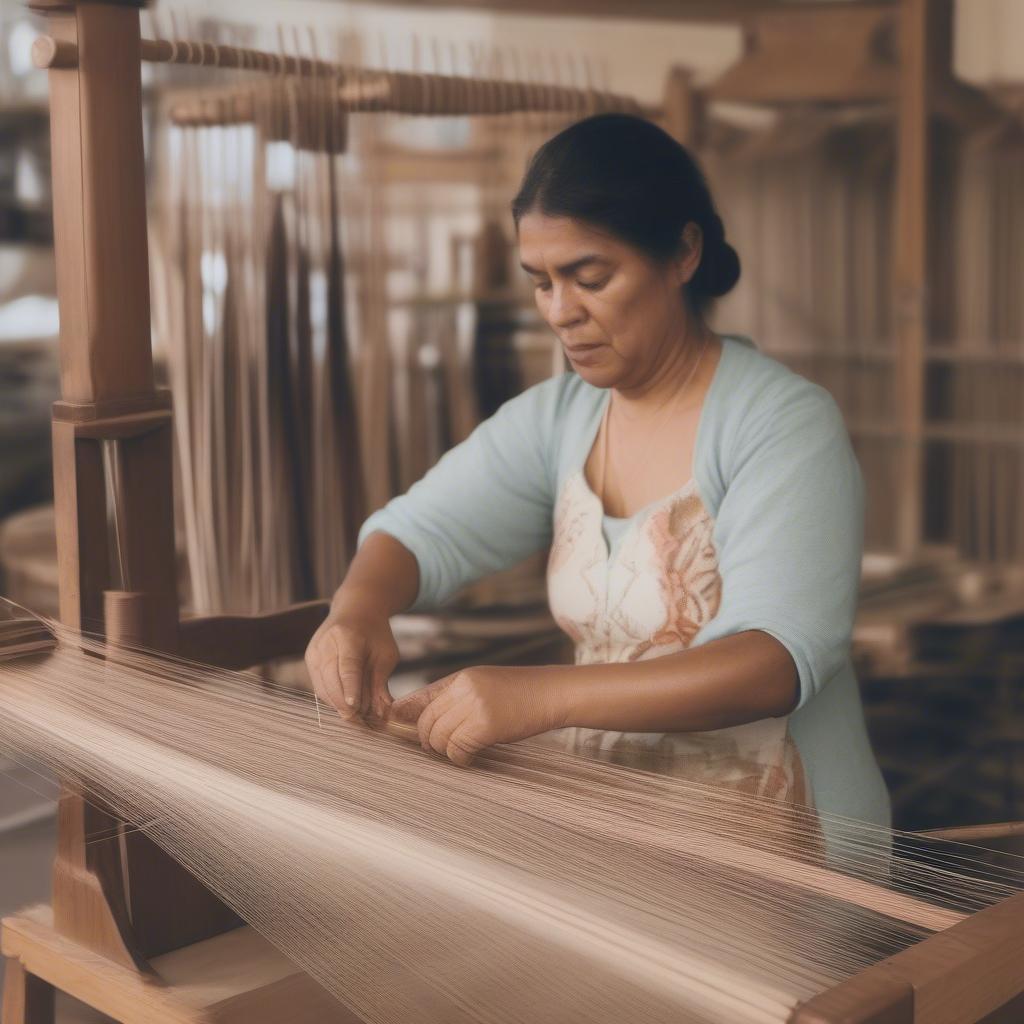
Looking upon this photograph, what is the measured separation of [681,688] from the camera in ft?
3.58

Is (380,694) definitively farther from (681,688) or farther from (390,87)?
(390,87)

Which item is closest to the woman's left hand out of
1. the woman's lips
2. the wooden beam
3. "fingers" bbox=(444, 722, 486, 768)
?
"fingers" bbox=(444, 722, 486, 768)

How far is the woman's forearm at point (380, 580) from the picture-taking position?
53.4 inches

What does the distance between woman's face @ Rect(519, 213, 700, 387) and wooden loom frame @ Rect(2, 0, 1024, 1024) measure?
0.38m

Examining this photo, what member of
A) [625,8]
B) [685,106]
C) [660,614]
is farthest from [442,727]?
[625,8]

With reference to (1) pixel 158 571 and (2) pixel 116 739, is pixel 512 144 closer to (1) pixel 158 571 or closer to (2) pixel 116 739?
(1) pixel 158 571

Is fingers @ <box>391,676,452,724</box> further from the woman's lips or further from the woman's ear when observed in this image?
the woman's ear

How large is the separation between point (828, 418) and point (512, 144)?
1.28 m

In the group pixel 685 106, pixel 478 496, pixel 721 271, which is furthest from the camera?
pixel 685 106

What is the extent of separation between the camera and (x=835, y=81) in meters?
3.34

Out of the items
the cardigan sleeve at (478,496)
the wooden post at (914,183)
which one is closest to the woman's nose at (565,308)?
the cardigan sleeve at (478,496)

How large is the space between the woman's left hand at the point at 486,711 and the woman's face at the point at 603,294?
0.37 metres

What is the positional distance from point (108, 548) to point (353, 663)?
0.90ft

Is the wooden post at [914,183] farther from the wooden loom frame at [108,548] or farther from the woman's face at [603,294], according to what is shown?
the wooden loom frame at [108,548]
